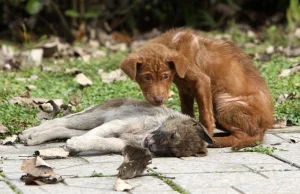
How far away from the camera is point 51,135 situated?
19.8 ft

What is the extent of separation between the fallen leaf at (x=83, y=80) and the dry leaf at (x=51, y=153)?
2.63 meters

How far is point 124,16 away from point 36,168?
702 cm

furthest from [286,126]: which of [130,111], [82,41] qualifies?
[82,41]

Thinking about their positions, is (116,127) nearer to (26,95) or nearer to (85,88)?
(26,95)

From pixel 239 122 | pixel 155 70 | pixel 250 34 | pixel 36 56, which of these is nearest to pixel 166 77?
pixel 155 70

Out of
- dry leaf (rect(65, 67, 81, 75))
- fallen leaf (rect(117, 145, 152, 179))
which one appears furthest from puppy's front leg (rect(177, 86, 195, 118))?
dry leaf (rect(65, 67, 81, 75))

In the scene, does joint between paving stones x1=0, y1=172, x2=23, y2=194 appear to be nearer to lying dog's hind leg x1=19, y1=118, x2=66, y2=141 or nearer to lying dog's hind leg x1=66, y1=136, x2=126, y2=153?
lying dog's hind leg x1=66, y1=136, x2=126, y2=153

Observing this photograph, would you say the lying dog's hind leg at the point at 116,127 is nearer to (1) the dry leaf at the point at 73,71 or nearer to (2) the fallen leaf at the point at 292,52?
(1) the dry leaf at the point at 73,71

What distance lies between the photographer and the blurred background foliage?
1102 cm

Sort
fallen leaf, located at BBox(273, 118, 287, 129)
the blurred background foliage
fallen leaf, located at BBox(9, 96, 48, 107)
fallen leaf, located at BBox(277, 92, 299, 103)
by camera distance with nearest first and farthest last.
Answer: fallen leaf, located at BBox(273, 118, 287, 129) → fallen leaf, located at BBox(9, 96, 48, 107) → fallen leaf, located at BBox(277, 92, 299, 103) → the blurred background foliage

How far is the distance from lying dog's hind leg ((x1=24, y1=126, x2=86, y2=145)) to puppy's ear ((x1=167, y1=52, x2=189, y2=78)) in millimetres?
880

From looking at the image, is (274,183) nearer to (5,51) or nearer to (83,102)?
(83,102)

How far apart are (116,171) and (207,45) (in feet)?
6.00

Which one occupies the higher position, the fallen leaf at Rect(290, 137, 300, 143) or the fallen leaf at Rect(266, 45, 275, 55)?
the fallen leaf at Rect(266, 45, 275, 55)
